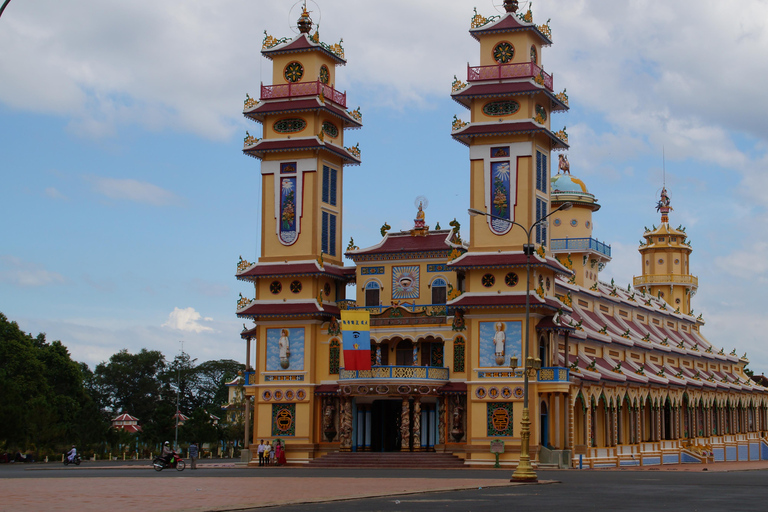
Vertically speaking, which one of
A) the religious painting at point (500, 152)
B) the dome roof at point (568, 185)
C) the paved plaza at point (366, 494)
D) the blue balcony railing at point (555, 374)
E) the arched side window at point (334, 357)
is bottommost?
the paved plaza at point (366, 494)

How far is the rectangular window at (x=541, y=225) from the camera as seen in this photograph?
59.1 metres

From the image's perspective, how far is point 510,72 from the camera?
59469mm

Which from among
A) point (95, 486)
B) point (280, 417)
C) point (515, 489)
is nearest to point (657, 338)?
point (280, 417)

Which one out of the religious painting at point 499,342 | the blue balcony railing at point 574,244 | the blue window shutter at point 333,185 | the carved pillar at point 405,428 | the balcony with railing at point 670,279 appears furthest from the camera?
the balcony with railing at point 670,279

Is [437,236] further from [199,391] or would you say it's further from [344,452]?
[199,391]

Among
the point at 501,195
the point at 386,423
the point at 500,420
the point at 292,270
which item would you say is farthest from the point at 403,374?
the point at 501,195

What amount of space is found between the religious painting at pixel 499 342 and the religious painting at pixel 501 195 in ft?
17.0

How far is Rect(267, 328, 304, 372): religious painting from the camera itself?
61594 mm

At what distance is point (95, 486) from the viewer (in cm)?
3306

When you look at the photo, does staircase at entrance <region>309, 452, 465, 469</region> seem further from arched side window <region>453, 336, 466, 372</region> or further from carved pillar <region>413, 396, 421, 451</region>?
arched side window <region>453, 336, 466, 372</region>

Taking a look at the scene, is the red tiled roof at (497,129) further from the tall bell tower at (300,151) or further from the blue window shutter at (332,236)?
the blue window shutter at (332,236)

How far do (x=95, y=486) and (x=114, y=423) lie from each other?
84420 millimetres

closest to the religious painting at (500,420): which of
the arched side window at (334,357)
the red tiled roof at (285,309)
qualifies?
the arched side window at (334,357)

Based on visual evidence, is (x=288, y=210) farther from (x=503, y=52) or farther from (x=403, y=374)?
(x=503, y=52)
